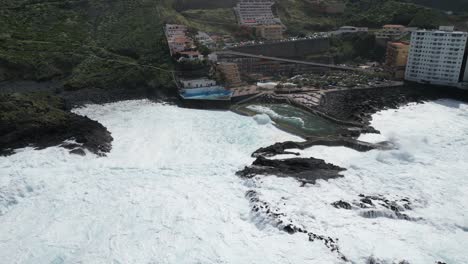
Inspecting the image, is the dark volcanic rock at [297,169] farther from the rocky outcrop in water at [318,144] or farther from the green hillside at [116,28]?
the green hillside at [116,28]

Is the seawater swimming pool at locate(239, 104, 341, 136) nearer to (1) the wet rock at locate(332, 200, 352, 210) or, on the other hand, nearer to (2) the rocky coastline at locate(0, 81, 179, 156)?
(1) the wet rock at locate(332, 200, 352, 210)

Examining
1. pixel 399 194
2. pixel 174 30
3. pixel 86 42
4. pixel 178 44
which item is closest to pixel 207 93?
pixel 178 44

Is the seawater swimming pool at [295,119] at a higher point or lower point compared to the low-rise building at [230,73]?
lower

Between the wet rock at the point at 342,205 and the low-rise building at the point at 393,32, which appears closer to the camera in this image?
the wet rock at the point at 342,205

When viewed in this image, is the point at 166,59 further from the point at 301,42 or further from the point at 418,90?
the point at 418,90

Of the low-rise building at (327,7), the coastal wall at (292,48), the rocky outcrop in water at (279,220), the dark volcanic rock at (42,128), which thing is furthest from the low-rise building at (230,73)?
the low-rise building at (327,7)

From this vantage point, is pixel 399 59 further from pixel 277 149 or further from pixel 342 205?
pixel 342 205
